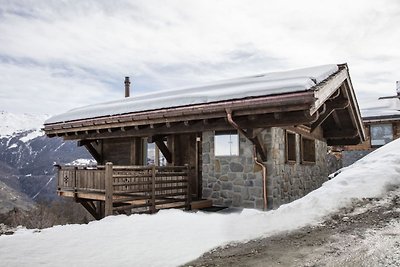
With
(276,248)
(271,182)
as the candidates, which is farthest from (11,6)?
(276,248)

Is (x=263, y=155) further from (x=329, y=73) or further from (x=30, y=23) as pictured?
(x=30, y=23)

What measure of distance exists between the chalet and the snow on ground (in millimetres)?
2182

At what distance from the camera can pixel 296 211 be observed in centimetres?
561

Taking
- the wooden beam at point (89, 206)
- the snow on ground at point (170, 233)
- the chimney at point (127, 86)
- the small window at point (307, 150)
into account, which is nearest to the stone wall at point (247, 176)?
the small window at point (307, 150)

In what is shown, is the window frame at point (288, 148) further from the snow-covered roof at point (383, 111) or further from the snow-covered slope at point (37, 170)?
the snow-covered slope at point (37, 170)

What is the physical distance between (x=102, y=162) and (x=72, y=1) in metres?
6.56

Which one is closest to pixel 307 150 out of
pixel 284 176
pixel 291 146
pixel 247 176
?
pixel 291 146

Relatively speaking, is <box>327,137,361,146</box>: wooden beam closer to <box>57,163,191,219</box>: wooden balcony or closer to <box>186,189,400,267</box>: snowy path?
<box>57,163,191,219</box>: wooden balcony

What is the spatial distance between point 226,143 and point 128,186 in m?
3.16

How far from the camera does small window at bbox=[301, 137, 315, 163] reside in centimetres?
1230

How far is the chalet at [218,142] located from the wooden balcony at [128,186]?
3 cm

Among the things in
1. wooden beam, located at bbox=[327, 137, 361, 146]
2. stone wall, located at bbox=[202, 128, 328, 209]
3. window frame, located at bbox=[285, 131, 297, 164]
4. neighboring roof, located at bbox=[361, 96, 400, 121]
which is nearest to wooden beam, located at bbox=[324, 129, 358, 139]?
wooden beam, located at bbox=[327, 137, 361, 146]

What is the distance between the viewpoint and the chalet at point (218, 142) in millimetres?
8430

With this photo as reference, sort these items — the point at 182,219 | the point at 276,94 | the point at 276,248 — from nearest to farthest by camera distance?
the point at 276,248 < the point at 182,219 < the point at 276,94
